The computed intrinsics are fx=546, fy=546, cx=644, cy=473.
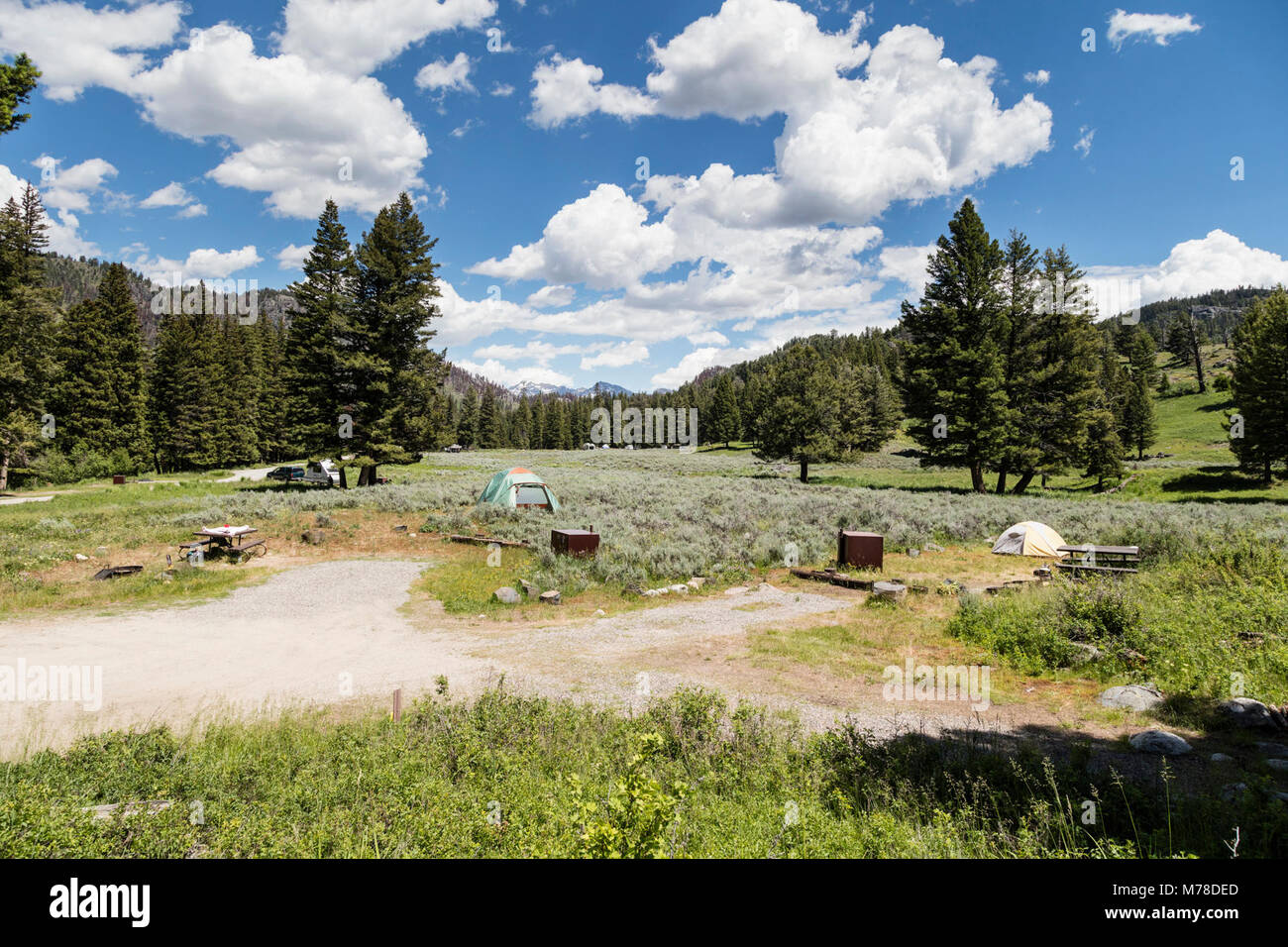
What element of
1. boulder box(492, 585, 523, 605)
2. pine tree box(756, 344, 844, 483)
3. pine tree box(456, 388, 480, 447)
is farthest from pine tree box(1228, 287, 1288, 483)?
pine tree box(456, 388, 480, 447)

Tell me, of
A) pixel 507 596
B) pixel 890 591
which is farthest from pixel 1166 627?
pixel 507 596

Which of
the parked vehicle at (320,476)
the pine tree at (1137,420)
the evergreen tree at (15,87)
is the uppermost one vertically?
the evergreen tree at (15,87)

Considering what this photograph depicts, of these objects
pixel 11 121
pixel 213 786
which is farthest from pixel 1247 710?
pixel 11 121

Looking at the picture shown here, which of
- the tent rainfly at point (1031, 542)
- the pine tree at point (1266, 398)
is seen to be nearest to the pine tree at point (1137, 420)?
the pine tree at point (1266, 398)

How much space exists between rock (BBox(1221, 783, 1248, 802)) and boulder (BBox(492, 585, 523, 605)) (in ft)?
40.2

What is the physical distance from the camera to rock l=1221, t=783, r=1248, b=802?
5.14 meters

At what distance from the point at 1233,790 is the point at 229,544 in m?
22.6

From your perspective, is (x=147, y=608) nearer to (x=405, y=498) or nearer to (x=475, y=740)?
Result: (x=475, y=740)

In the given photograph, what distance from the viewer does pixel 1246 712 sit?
23.0ft

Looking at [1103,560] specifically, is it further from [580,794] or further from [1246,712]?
[580,794]

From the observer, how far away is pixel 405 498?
26.2 meters

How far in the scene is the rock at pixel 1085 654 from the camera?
9.28m

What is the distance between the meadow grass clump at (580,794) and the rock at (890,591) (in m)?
7.27

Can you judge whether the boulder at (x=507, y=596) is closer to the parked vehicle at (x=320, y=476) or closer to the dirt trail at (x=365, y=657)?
the dirt trail at (x=365, y=657)
